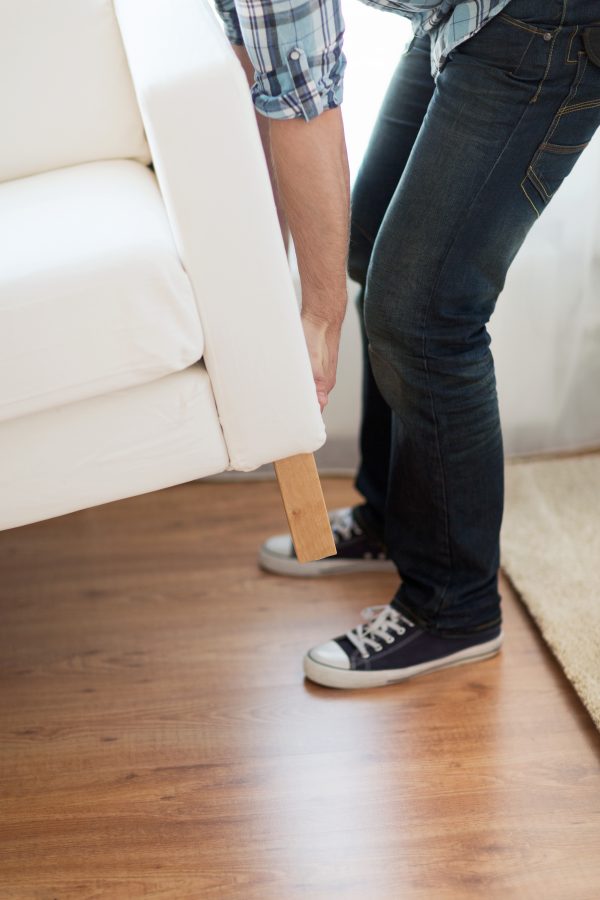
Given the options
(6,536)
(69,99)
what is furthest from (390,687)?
(69,99)

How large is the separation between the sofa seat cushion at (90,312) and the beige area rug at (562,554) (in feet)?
1.94

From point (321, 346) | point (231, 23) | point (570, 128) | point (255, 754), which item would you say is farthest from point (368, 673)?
point (231, 23)

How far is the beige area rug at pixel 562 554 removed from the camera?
1.09 metres

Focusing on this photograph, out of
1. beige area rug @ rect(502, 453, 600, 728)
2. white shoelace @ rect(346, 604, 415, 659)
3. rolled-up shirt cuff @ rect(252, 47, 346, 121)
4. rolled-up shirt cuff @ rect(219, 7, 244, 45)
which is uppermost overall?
rolled-up shirt cuff @ rect(219, 7, 244, 45)

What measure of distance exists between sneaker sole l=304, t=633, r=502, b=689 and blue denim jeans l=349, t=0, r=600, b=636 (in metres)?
0.04

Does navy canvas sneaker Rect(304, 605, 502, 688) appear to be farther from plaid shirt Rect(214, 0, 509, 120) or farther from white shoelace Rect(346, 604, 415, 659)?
plaid shirt Rect(214, 0, 509, 120)

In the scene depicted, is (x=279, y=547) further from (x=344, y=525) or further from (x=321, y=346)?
(x=321, y=346)

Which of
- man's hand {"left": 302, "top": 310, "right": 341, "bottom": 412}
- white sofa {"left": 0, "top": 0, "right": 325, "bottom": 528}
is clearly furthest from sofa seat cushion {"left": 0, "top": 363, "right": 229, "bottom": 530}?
man's hand {"left": 302, "top": 310, "right": 341, "bottom": 412}

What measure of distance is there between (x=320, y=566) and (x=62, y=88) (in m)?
0.73

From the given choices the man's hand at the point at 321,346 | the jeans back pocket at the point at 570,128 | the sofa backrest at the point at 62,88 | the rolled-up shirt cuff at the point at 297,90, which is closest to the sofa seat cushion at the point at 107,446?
the man's hand at the point at 321,346

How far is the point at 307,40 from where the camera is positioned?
0.80 meters

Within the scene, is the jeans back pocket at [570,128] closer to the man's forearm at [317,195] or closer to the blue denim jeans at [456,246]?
the blue denim jeans at [456,246]

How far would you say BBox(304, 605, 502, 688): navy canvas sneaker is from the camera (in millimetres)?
1069

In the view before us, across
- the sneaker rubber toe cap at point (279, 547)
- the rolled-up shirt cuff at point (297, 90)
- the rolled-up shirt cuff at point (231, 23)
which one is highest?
the rolled-up shirt cuff at point (231, 23)
